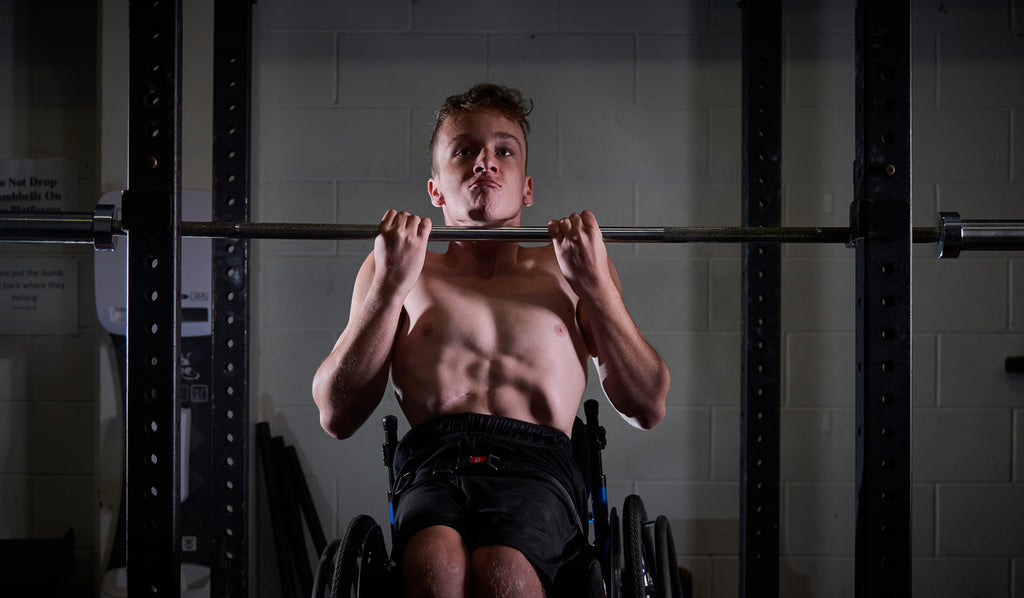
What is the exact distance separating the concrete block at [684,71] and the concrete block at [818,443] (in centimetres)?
111

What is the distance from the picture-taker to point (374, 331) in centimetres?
125

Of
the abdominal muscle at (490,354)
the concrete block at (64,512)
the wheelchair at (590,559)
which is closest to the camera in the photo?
the wheelchair at (590,559)

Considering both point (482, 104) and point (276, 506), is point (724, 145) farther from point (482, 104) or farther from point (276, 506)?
point (276, 506)

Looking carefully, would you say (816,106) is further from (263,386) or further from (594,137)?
(263,386)

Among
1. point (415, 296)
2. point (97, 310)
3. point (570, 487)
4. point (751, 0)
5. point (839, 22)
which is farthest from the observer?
point (839, 22)

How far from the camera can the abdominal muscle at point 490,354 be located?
1.30 metres

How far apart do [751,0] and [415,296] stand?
43.6 inches

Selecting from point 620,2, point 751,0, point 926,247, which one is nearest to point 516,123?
point 751,0

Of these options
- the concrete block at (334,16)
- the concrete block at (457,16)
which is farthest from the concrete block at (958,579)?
the concrete block at (334,16)

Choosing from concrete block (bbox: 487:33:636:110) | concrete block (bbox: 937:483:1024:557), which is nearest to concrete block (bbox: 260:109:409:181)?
concrete block (bbox: 487:33:636:110)

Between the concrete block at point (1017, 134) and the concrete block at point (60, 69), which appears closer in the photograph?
the concrete block at point (1017, 134)

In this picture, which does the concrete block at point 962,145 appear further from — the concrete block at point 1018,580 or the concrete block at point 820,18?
the concrete block at point 1018,580

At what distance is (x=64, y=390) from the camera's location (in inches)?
92.1

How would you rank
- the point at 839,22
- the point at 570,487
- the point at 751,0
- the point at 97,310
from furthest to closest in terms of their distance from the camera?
the point at 839,22 < the point at 97,310 < the point at 751,0 < the point at 570,487
